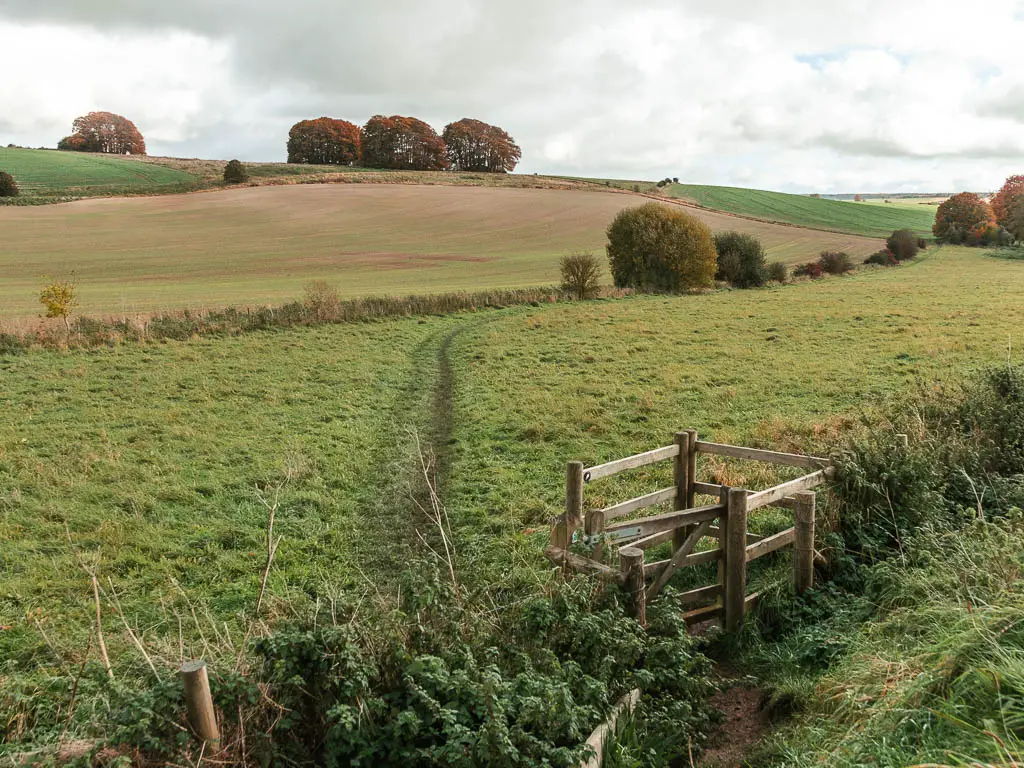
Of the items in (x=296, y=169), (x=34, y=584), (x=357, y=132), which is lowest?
(x=34, y=584)

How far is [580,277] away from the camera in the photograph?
4081cm

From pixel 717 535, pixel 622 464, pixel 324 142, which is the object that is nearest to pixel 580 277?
pixel 717 535

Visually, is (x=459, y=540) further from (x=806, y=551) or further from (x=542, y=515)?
(x=806, y=551)

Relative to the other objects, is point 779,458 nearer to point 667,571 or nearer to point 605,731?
point 667,571

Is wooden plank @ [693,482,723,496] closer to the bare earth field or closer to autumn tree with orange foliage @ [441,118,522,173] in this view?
the bare earth field

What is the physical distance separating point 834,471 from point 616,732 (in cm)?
467

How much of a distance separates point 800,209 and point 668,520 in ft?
376

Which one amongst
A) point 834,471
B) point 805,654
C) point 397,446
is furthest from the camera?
point 397,446

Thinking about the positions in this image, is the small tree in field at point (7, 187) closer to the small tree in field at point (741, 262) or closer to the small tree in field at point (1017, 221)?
the small tree in field at point (741, 262)

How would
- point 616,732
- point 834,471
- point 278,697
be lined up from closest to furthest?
point 278,697 → point 616,732 → point 834,471

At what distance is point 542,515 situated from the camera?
1060cm

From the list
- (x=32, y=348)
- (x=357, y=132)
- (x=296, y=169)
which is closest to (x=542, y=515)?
(x=32, y=348)

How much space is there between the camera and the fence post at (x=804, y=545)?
7.29 metres

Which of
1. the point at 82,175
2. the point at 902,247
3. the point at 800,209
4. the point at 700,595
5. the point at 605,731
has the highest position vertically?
the point at 82,175
